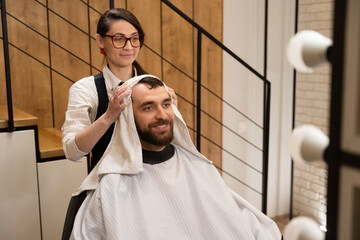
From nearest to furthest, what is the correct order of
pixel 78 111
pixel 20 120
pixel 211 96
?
pixel 78 111
pixel 20 120
pixel 211 96

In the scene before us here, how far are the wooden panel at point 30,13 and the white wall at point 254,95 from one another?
1.59 meters

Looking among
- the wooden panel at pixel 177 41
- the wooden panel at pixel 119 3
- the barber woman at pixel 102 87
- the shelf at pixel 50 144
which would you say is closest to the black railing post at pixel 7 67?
the shelf at pixel 50 144

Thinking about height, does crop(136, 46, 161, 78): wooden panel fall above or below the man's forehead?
below

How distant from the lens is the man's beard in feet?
5.10

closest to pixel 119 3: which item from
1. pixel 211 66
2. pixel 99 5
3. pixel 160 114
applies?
pixel 99 5

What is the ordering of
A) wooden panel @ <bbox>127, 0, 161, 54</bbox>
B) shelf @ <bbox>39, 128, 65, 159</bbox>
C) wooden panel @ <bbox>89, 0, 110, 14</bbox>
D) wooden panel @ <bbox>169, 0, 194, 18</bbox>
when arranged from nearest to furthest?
shelf @ <bbox>39, 128, 65, 159</bbox> < wooden panel @ <bbox>89, 0, 110, 14</bbox> < wooden panel @ <bbox>127, 0, 161, 54</bbox> < wooden panel @ <bbox>169, 0, 194, 18</bbox>

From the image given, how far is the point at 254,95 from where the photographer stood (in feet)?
12.7

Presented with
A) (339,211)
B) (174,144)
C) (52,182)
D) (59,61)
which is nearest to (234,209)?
(174,144)

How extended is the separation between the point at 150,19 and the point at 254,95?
122 cm

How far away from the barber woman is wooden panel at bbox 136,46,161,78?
162 centimetres

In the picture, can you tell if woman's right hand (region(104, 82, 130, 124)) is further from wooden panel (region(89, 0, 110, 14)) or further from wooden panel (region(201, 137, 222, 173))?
wooden panel (region(201, 137, 222, 173))

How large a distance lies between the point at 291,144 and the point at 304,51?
7cm

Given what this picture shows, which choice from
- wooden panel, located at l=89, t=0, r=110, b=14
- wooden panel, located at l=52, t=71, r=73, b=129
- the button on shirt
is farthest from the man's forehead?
wooden panel, located at l=89, t=0, r=110, b=14

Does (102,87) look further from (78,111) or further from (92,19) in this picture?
(92,19)
